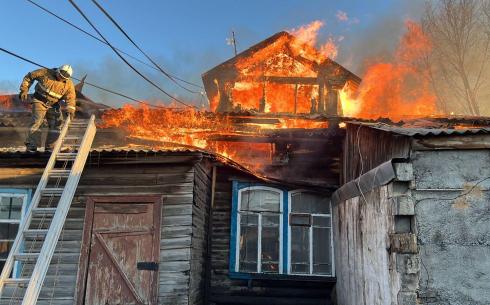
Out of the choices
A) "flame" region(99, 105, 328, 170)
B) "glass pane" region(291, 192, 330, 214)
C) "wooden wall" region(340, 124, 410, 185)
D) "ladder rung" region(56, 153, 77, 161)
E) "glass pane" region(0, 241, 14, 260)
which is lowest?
"glass pane" region(0, 241, 14, 260)

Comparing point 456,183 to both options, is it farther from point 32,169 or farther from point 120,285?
point 32,169

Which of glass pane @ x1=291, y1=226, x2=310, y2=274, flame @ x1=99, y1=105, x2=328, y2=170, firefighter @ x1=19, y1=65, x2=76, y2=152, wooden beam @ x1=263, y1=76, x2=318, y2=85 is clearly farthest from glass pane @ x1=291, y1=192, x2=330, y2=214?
wooden beam @ x1=263, y1=76, x2=318, y2=85

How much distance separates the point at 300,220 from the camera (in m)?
10.8

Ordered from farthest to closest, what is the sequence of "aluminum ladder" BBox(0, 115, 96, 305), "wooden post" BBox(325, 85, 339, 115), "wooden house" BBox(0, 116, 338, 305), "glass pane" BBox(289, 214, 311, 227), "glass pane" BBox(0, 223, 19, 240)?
"wooden post" BBox(325, 85, 339, 115) < "glass pane" BBox(289, 214, 311, 227) < "glass pane" BBox(0, 223, 19, 240) < "wooden house" BBox(0, 116, 338, 305) < "aluminum ladder" BBox(0, 115, 96, 305)

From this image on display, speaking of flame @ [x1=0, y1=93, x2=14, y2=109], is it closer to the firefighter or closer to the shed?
the firefighter

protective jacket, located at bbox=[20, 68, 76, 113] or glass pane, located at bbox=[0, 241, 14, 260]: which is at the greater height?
protective jacket, located at bbox=[20, 68, 76, 113]

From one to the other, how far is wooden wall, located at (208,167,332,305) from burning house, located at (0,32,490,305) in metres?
0.03

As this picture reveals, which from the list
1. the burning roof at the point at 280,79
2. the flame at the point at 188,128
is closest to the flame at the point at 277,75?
the burning roof at the point at 280,79

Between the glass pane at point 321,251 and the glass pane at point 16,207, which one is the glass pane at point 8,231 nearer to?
the glass pane at point 16,207

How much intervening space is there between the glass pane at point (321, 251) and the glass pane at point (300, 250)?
0.64 ft

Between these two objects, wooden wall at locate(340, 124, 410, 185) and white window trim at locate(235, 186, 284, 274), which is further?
white window trim at locate(235, 186, 284, 274)

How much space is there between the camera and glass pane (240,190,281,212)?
10.8 meters

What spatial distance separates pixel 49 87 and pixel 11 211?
2.90 m

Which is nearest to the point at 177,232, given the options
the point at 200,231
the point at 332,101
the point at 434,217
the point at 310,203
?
the point at 200,231
